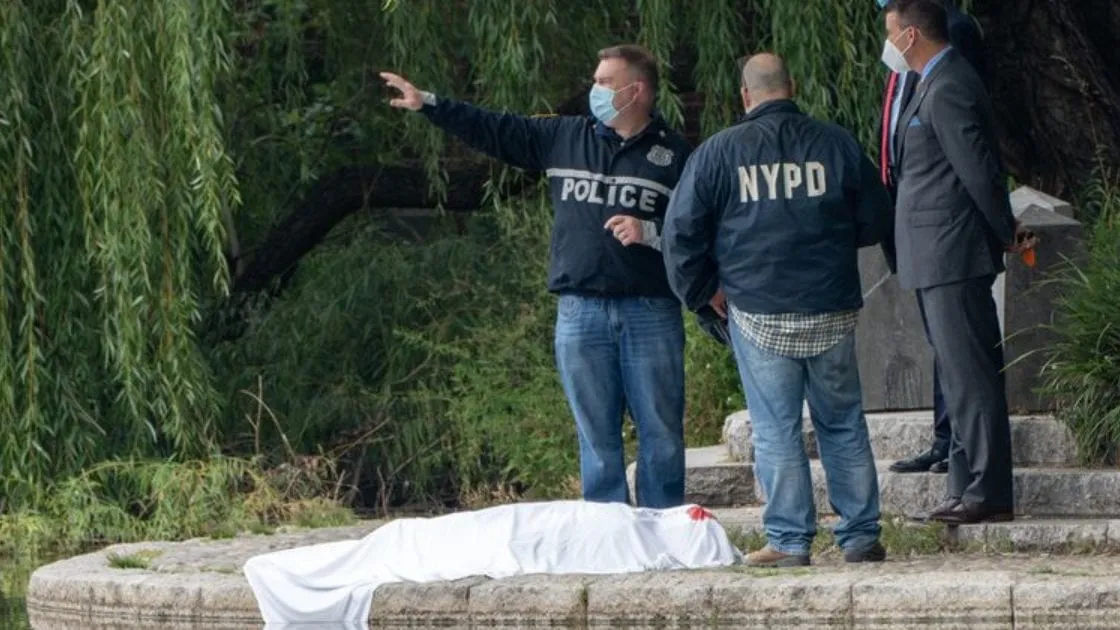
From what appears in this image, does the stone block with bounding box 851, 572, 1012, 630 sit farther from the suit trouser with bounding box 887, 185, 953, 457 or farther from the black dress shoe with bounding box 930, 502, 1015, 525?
the suit trouser with bounding box 887, 185, 953, 457

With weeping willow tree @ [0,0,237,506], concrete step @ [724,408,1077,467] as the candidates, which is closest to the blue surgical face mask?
concrete step @ [724,408,1077,467]

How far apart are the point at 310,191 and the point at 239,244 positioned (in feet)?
1.99

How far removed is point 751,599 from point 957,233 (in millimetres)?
1656

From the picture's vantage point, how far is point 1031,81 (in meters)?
12.7

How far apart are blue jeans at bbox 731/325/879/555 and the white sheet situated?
0.28 meters

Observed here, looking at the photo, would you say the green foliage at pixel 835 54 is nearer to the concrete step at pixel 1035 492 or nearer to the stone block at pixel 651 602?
the concrete step at pixel 1035 492

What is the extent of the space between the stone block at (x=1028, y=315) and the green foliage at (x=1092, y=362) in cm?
18

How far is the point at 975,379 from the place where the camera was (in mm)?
8617

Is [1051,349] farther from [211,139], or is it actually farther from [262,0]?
[262,0]

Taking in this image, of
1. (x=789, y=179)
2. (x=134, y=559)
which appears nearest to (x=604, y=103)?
(x=789, y=179)

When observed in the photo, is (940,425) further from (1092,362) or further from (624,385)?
(624,385)

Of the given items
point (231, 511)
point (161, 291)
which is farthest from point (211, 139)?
point (231, 511)

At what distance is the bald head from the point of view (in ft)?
27.7

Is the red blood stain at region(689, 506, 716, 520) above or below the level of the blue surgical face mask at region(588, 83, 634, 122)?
below
